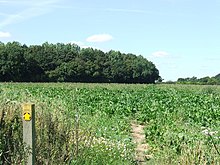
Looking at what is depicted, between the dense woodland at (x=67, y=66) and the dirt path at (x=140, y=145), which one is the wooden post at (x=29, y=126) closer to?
the dirt path at (x=140, y=145)

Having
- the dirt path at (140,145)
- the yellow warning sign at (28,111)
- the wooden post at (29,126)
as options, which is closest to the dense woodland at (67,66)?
the dirt path at (140,145)

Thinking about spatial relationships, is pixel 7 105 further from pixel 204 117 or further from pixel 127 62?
pixel 127 62

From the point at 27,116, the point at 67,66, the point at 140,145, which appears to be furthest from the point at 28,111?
the point at 67,66

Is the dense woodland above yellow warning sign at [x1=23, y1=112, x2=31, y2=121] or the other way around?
above

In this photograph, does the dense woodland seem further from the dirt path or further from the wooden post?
the wooden post

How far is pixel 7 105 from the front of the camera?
638cm

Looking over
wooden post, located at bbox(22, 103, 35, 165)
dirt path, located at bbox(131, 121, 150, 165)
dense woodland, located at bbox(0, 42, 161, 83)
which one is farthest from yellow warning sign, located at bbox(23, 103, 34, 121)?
dense woodland, located at bbox(0, 42, 161, 83)

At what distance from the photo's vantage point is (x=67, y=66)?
283ft

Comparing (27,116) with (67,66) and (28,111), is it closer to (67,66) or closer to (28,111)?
(28,111)

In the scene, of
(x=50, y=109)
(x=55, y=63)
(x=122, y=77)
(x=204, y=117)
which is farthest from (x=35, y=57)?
(x=50, y=109)

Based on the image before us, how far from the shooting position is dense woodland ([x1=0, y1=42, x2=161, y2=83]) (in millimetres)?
82250

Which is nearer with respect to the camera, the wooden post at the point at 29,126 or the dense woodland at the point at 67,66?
the wooden post at the point at 29,126

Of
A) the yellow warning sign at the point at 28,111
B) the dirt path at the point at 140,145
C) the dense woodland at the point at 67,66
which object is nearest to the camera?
the yellow warning sign at the point at 28,111

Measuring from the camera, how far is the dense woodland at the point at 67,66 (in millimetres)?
82250
